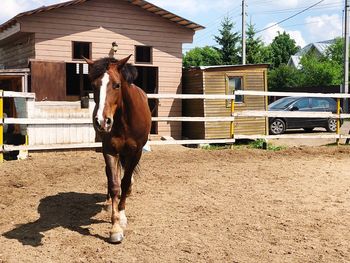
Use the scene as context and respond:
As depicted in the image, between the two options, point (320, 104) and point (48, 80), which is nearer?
point (48, 80)

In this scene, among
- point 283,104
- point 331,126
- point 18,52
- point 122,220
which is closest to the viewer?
point 122,220

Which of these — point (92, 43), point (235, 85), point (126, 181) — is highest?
point (92, 43)

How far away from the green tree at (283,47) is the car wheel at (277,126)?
55001 mm

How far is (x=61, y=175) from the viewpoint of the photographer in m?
8.50

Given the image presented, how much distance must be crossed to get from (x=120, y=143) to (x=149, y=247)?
1.34 meters

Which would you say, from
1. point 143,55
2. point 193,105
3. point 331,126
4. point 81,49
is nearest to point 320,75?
point 331,126

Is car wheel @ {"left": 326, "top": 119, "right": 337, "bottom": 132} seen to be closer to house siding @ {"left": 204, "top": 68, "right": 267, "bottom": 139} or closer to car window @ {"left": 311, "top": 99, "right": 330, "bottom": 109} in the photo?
car window @ {"left": 311, "top": 99, "right": 330, "bottom": 109}

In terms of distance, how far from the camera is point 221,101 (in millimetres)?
15656

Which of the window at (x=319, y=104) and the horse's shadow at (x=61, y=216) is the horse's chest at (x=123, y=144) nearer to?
the horse's shadow at (x=61, y=216)

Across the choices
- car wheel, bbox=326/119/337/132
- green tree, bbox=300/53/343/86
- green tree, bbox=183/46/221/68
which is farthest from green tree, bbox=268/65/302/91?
green tree, bbox=183/46/221/68

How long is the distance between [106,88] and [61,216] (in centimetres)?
204

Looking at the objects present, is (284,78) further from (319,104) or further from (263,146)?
(263,146)

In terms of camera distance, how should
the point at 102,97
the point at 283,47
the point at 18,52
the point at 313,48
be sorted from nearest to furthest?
the point at 102,97
the point at 18,52
the point at 283,47
the point at 313,48

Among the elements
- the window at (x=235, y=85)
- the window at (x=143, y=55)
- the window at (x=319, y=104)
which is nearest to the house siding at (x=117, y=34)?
the window at (x=143, y=55)
